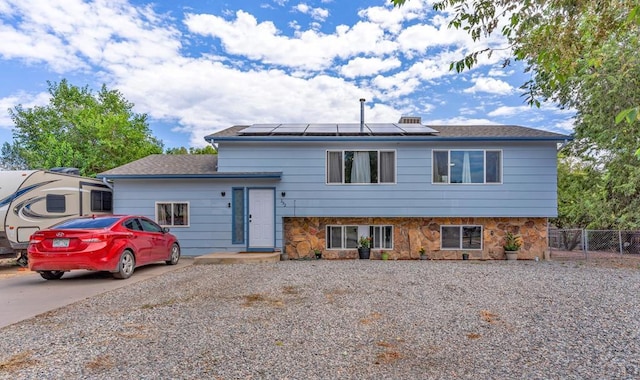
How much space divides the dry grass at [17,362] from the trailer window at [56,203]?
26.7ft

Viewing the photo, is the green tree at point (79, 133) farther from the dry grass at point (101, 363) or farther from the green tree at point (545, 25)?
the green tree at point (545, 25)

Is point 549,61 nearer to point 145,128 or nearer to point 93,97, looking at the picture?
point 145,128

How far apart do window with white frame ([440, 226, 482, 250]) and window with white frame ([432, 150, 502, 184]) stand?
5.23 ft

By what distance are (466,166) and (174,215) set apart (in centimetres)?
956

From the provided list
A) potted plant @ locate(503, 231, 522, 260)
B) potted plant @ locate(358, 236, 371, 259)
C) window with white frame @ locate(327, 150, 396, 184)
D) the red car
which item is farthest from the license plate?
potted plant @ locate(503, 231, 522, 260)

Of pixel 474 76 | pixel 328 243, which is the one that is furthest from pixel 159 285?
pixel 474 76

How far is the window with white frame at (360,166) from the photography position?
442 inches

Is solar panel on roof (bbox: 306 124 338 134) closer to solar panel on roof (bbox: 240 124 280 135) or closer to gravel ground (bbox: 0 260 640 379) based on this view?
solar panel on roof (bbox: 240 124 280 135)

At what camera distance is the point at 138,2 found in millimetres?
11422

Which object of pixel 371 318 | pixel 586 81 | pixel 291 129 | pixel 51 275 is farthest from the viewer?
pixel 586 81

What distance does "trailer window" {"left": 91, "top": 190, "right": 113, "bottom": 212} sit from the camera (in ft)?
37.7

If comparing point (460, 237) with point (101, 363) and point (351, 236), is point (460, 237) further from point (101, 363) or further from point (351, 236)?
point (101, 363)

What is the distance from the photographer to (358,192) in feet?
36.6

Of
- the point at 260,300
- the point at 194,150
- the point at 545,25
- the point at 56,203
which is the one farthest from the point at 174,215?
the point at 194,150
